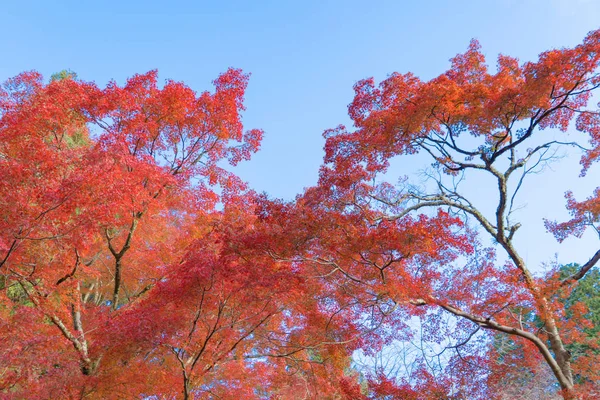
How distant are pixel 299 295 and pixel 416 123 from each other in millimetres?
4198

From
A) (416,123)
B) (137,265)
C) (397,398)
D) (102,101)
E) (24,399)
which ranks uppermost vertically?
(102,101)

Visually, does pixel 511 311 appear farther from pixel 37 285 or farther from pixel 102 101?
pixel 102 101

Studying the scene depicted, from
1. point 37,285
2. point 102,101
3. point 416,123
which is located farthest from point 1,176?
point 416,123

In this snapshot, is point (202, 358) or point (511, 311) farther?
point (202, 358)

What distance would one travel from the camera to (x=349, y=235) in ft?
24.5

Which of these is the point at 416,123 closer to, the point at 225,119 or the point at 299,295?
the point at 299,295

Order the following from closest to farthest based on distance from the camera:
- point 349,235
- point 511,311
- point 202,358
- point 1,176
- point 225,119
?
point 1,176
point 349,235
point 511,311
point 202,358
point 225,119

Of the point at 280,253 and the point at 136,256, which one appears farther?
the point at 136,256

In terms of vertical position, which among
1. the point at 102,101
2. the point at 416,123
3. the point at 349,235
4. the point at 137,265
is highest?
the point at 102,101

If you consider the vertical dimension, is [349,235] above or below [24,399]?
above

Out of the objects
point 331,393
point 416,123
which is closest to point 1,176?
point 416,123

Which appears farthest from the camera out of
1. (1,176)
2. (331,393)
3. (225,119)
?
(225,119)

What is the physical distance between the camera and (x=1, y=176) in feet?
22.6

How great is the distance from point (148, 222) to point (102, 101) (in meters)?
3.16
